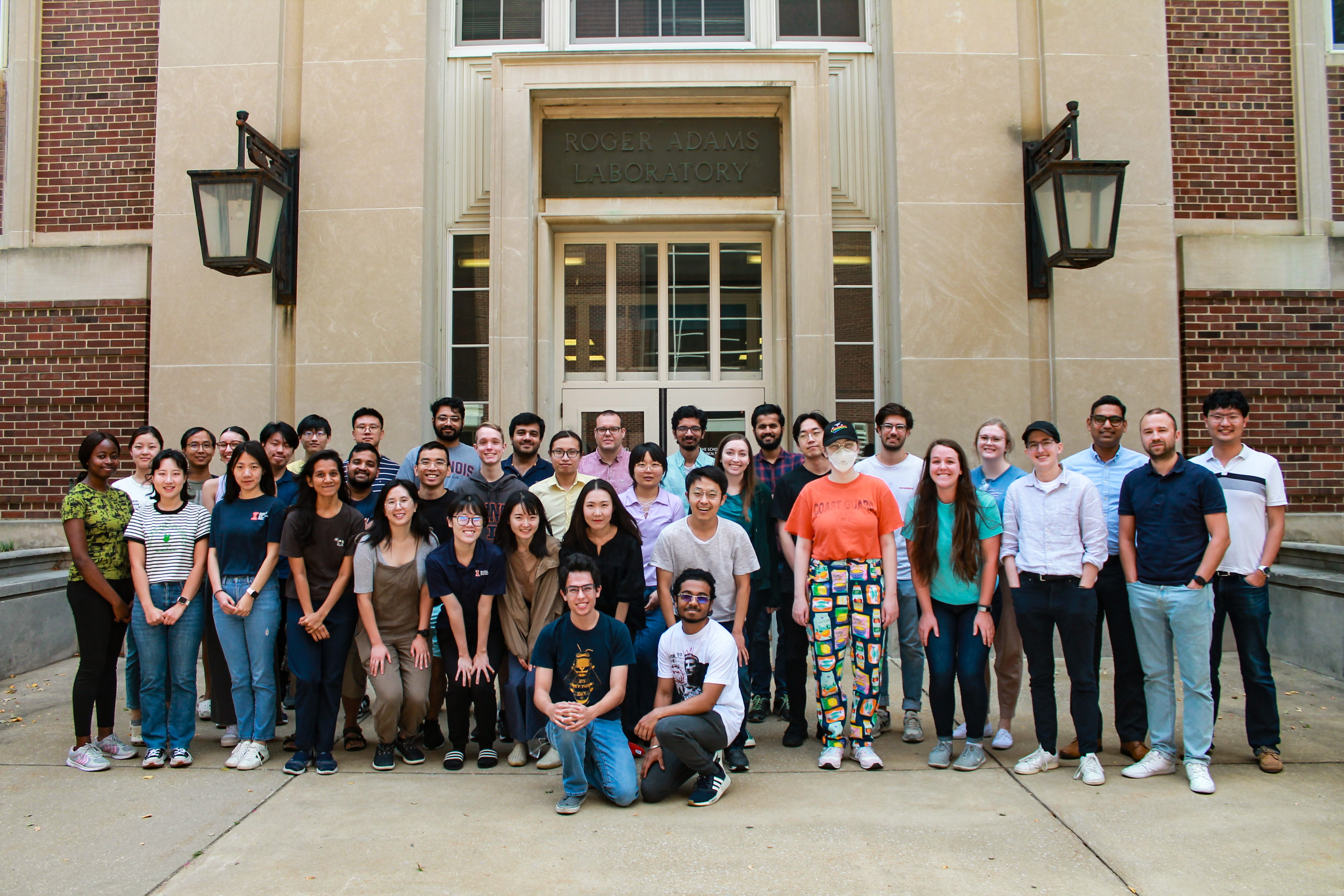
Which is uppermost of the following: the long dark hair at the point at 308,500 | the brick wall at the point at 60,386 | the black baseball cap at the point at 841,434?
the brick wall at the point at 60,386

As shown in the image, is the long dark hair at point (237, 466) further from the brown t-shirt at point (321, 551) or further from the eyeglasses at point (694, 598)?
the eyeglasses at point (694, 598)

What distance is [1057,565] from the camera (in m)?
4.73

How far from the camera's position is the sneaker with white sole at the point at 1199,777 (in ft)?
14.5

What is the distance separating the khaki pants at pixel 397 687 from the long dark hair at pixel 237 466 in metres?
1.00

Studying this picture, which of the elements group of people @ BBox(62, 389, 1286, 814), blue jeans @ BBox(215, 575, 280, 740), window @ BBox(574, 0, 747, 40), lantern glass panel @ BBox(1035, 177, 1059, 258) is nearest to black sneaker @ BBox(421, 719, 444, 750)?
group of people @ BBox(62, 389, 1286, 814)

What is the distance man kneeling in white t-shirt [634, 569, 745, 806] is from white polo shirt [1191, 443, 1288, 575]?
2.76m

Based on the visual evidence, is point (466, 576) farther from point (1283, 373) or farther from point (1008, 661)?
point (1283, 373)

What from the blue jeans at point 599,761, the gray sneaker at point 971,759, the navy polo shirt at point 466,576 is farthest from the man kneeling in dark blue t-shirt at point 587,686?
the gray sneaker at point 971,759

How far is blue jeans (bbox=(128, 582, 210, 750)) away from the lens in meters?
4.98

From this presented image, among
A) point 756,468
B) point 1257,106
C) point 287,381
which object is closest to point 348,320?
point 287,381

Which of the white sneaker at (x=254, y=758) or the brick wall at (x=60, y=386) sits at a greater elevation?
the brick wall at (x=60, y=386)

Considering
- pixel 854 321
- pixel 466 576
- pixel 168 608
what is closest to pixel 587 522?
pixel 466 576

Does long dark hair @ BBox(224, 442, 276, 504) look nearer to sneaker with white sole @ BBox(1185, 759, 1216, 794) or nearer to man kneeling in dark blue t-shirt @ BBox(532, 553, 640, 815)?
man kneeling in dark blue t-shirt @ BBox(532, 553, 640, 815)

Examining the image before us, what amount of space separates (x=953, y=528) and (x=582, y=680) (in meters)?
2.18
